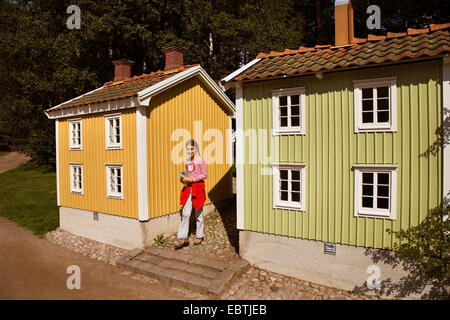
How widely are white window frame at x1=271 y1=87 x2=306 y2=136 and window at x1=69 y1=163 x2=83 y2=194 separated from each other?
806 cm

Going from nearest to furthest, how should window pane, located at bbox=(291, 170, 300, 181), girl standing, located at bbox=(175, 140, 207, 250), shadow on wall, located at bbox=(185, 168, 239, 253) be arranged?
window pane, located at bbox=(291, 170, 300, 181)
girl standing, located at bbox=(175, 140, 207, 250)
shadow on wall, located at bbox=(185, 168, 239, 253)

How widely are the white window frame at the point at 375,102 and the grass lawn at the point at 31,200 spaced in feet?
39.9

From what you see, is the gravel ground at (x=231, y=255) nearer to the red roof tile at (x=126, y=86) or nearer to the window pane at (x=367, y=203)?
the window pane at (x=367, y=203)

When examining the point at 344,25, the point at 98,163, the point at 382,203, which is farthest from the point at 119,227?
Result: the point at 344,25

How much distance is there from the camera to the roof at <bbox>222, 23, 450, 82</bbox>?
21.5ft

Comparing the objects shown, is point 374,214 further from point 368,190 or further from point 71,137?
point 71,137

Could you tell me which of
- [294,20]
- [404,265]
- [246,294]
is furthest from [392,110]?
[294,20]

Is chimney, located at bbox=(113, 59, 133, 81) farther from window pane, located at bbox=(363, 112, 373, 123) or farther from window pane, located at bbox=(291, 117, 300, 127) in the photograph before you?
window pane, located at bbox=(363, 112, 373, 123)

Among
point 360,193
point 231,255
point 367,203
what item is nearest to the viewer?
point 360,193

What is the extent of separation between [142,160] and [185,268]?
363 cm

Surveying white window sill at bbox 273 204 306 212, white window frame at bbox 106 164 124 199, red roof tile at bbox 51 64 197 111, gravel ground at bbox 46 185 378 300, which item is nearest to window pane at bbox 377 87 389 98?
white window sill at bbox 273 204 306 212

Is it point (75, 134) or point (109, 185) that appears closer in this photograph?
point (109, 185)

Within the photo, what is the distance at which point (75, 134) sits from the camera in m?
12.3
